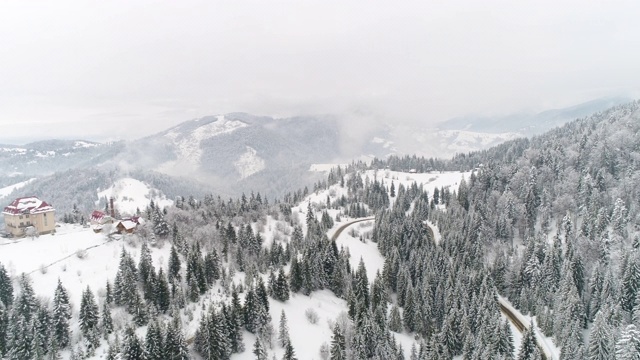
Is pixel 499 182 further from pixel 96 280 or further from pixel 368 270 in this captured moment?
pixel 96 280

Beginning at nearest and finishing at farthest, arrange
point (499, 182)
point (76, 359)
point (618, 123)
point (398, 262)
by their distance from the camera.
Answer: point (76, 359), point (398, 262), point (499, 182), point (618, 123)

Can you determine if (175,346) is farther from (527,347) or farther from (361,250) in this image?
(361,250)

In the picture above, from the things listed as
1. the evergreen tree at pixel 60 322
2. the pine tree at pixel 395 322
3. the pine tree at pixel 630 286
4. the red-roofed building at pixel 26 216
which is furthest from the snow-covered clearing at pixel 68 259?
the pine tree at pixel 630 286

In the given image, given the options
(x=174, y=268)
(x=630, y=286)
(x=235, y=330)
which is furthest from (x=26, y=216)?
(x=630, y=286)

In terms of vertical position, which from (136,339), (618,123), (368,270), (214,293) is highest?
(618,123)

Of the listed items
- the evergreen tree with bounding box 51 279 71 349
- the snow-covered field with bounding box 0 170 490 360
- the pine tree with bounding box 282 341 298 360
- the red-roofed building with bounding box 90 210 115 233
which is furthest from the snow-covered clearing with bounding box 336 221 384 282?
the evergreen tree with bounding box 51 279 71 349

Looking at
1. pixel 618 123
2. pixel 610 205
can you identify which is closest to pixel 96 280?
pixel 610 205
